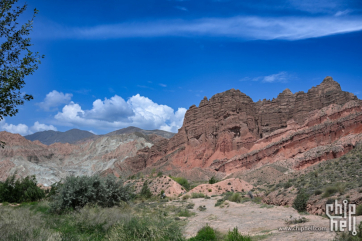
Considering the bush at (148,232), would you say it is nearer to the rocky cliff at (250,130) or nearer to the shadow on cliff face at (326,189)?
the shadow on cliff face at (326,189)

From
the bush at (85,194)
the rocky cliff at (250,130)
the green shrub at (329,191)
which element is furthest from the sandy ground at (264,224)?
the rocky cliff at (250,130)

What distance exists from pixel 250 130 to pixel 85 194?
221ft

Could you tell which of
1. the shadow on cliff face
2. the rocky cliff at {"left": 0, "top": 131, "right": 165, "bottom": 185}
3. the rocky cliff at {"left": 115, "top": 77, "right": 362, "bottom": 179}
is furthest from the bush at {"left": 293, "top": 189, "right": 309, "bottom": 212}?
the rocky cliff at {"left": 0, "top": 131, "right": 165, "bottom": 185}

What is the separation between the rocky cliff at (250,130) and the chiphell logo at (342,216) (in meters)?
38.3

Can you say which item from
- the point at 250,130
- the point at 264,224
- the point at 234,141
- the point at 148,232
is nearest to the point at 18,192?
the point at 148,232

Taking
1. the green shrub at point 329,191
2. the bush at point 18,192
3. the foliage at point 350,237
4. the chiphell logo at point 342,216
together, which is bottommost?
the bush at point 18,192

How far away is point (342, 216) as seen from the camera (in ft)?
31.0

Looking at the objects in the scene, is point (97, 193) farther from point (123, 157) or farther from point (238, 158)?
point (123, 157)

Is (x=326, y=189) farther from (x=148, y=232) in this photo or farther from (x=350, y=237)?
(x=148, y=232)

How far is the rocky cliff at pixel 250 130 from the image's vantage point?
174 ft

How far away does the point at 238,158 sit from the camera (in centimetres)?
6131

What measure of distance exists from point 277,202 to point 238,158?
46100mm

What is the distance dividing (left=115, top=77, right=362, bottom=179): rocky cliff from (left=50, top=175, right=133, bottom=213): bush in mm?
38101

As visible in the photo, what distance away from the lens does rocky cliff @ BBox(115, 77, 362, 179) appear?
174ft
